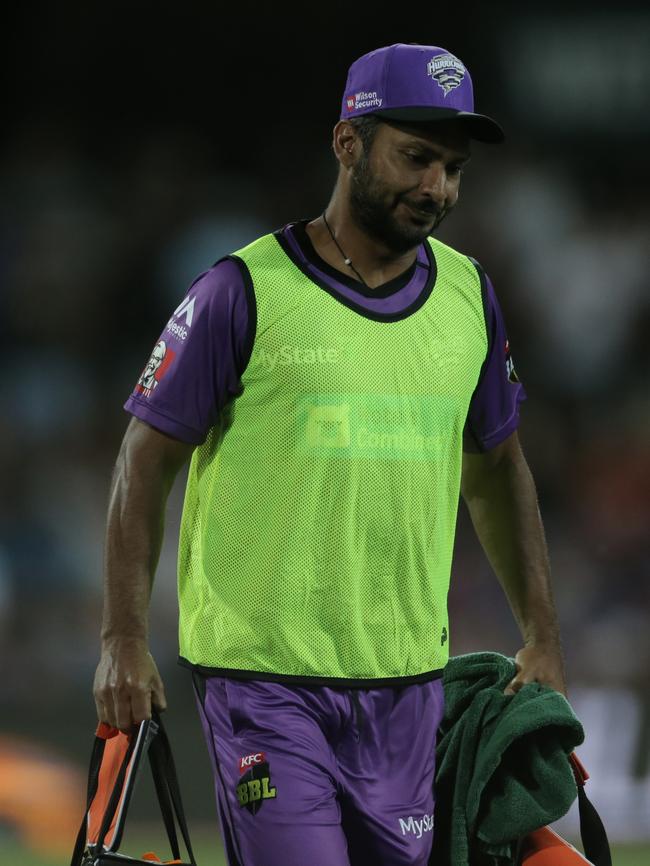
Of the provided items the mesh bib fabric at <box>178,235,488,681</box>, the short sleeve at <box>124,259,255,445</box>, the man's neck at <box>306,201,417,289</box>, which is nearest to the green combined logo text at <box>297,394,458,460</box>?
the mesh bib fabric at <box>178,235,488,681</box>

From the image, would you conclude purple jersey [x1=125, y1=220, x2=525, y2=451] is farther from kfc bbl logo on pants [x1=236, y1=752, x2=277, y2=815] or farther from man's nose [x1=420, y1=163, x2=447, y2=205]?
kfc bbl logo on pants [x1=236, y1=752, x2=277, y2=815]

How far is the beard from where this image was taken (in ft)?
12.0

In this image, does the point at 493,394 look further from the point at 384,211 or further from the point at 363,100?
the point at 363,100

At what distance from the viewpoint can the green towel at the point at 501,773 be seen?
12.1 feet

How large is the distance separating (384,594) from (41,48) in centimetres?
848

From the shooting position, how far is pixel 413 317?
3734 mm

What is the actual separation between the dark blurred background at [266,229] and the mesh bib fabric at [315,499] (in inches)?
211

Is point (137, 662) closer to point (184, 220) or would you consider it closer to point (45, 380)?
point (45, 380)

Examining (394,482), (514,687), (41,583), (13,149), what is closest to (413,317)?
(394,482)

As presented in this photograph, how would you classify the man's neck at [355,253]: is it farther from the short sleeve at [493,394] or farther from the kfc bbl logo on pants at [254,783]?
the kfc bbl logo on pants at [254,783]

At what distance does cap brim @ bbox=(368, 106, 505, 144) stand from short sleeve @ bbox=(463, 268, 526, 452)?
16.5 inches

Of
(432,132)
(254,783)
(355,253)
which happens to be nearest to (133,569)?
(254,783)

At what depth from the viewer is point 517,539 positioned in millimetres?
4039

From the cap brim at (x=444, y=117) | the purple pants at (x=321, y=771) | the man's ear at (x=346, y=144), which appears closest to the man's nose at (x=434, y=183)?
the cap brim at (x=444, y=117)
